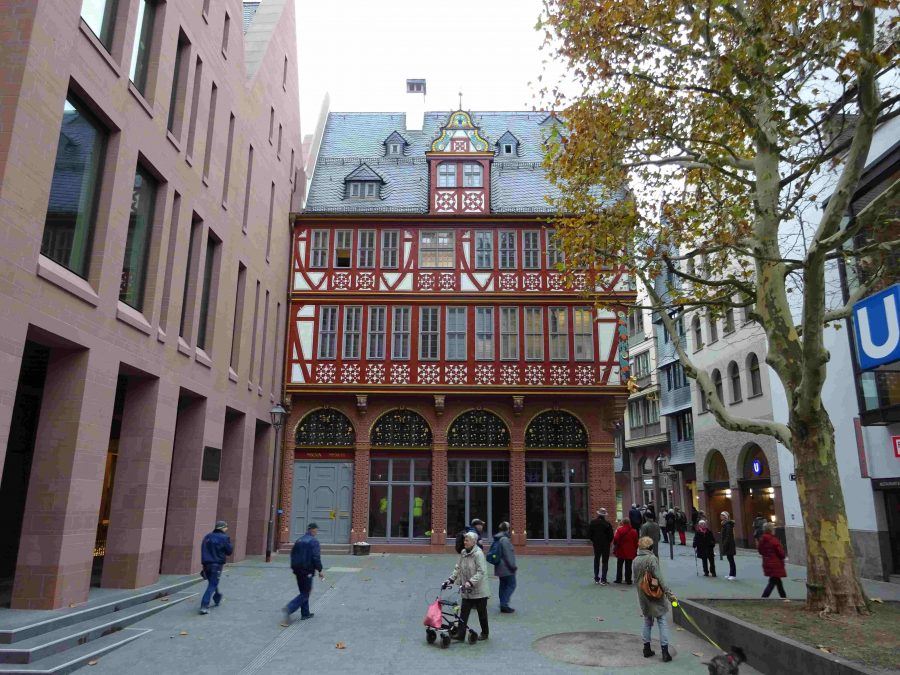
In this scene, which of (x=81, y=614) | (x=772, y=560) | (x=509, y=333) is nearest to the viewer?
(x=81, y=614)

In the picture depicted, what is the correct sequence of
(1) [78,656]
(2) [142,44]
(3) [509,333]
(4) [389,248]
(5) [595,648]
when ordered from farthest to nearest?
1. (4) [389,248]
2. (3) [509,333]
3. (2) [142,44]
4. (5) [595,648]
5. (1) [78,656]

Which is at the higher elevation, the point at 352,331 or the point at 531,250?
the point at 531,250

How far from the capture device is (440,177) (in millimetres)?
27266

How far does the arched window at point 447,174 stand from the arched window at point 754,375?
14195 millimetres

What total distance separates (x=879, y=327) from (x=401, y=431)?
16188mm

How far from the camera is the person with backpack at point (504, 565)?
12273 millimetres

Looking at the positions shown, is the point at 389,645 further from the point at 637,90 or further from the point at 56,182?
the point at 637,90

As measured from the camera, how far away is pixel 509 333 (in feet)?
83.4

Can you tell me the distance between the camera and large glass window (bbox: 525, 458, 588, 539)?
24359mm

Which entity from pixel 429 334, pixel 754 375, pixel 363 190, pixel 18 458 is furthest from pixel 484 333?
pixel 18 458

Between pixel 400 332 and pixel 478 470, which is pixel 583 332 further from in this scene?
pixel 400 332

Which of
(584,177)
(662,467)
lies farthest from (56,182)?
(662,467)

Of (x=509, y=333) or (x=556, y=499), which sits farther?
(x=509, y=333)

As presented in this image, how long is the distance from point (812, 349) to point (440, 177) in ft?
63.2
